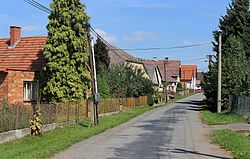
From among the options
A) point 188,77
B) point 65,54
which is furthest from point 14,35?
point 188,77

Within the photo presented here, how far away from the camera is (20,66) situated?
3359cm

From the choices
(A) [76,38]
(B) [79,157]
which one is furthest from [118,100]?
(B) [79,157]

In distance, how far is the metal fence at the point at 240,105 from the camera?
3180cm

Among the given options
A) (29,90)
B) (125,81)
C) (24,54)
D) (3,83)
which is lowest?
(29,90)

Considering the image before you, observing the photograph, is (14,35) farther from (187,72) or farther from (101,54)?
(187,72)

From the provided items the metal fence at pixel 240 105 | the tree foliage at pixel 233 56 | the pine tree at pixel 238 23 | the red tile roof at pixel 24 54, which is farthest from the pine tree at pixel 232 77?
the red tile roof at pixel 24 54

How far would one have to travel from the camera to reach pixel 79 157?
1266 cm

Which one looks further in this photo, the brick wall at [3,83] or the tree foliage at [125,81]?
the tree foliage at [125,81]

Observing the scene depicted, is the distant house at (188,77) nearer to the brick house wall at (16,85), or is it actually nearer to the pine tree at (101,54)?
the pine tree at (101,54)

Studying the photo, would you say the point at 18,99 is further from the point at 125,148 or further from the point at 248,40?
the point at 248,40

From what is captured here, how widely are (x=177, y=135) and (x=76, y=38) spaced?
12.4m

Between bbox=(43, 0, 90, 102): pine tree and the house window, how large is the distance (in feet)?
4.09

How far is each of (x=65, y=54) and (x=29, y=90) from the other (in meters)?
3.74

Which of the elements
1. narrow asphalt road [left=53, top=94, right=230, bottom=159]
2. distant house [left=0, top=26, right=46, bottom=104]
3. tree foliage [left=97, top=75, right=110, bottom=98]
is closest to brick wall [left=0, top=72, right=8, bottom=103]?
distant house [left=0, top=26, right=46, bottom=104]
